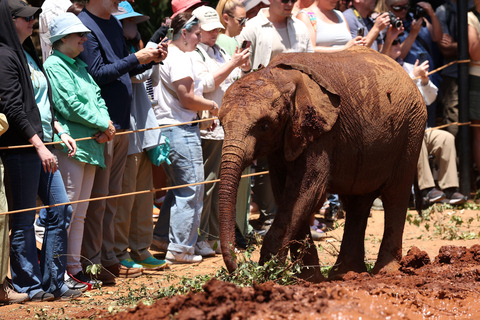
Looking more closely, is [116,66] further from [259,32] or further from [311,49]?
[311,49]

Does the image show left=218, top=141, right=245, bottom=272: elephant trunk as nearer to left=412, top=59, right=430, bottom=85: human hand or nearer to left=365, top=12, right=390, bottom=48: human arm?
left=365, top=12, right=390, bottom=48: human arm

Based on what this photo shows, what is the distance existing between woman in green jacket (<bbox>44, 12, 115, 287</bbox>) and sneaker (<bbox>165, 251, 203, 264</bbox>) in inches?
50.4

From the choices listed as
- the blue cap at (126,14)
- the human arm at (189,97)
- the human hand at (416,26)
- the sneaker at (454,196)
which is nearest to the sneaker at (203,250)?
the human arm at (189,97)

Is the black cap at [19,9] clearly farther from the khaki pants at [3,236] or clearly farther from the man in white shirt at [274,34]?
the man in white shirt at [274,34]

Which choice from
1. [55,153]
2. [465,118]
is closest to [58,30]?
[55,153]

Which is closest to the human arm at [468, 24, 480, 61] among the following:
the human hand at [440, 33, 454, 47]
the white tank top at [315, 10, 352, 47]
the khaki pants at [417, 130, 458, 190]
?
the human hand at [440, 33, 454, 47]

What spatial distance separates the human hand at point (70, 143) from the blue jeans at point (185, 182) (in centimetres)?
159

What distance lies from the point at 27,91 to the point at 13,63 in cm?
25

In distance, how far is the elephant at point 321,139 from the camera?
5.89 metres

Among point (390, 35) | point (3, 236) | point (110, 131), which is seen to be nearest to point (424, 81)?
point (390, 35)

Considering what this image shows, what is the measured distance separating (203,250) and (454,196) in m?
4.39

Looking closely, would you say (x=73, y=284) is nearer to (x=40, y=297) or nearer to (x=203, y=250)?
(x=40, y=297)

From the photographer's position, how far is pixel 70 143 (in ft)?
21.6

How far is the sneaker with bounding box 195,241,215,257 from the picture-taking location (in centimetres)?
849
